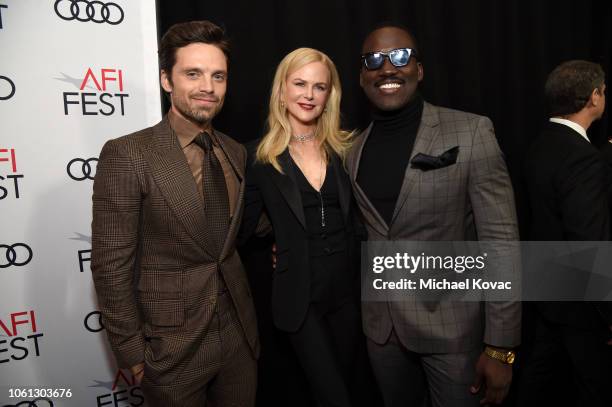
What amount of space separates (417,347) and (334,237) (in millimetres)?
555

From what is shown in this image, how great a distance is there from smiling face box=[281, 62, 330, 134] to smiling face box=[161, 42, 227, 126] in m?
0.40

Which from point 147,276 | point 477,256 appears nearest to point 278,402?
point 147,276

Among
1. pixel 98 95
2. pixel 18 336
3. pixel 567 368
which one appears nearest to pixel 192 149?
pixel 98 95

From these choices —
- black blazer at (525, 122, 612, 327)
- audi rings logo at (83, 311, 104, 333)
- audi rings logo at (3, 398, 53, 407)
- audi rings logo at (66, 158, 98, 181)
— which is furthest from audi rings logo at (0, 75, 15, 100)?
black blazer at (525, 122, 612, 327)

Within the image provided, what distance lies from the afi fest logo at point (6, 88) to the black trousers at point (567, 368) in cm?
275

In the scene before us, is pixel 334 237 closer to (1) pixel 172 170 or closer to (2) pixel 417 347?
(2) pixel 417 347

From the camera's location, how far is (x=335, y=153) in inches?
81.0

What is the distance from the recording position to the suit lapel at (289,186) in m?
1.81

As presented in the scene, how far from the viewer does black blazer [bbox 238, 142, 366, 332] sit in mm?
1818

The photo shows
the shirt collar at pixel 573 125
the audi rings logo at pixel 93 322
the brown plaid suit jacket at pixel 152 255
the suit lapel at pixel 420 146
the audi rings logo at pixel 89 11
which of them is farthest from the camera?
the shirt collar at pixel 573 125

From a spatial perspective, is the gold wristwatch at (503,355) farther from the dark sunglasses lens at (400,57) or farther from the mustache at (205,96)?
the mustache at (205,96)

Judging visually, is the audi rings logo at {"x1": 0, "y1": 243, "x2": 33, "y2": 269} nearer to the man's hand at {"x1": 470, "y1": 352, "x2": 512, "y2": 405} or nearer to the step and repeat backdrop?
the step and repeat backdrop

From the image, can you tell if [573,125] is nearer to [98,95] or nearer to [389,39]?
[389,39]

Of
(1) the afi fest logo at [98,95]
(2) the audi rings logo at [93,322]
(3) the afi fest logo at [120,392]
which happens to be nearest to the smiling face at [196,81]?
(1) the afi fest logo at [98,95]
